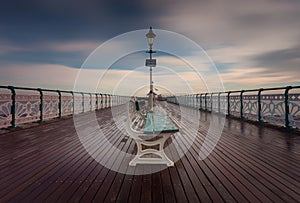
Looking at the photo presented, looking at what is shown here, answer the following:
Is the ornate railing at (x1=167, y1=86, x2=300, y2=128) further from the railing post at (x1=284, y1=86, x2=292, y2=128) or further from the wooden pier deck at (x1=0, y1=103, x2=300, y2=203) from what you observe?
the wooden pier deck at (x1=0, y1=103, x2=300, y2=203)

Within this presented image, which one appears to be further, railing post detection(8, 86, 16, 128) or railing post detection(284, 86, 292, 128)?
railing post detection(8, 86, 16, 128)

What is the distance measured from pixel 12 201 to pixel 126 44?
8.79 metres

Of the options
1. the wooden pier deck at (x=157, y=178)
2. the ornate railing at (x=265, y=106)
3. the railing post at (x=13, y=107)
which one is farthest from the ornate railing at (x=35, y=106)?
the ornate railing at (x=265, y=106)

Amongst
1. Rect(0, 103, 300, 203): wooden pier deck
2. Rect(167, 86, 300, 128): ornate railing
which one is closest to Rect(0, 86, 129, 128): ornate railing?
Rect(0, 103, 300, 203): wooden pier deck

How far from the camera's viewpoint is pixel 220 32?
35.1 feet

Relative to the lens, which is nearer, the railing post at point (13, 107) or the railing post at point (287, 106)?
the railing post at point (287, 106)

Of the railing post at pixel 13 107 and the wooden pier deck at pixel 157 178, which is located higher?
the railing post at pixel 13 107

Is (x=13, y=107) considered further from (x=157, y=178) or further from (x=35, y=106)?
(x=157, y=178)

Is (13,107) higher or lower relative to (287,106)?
lower

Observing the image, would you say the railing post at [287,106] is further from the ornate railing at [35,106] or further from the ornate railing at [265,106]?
the ornate railing at [35,106]

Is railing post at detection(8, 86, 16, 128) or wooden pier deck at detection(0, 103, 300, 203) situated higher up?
railing post at detection(8, 86, 16, 128)

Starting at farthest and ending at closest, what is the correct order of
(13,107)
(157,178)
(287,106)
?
1. (13,107)
2. (287,106)
3. (157,178)

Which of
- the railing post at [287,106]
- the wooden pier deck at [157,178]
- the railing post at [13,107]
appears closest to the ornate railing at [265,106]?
the railing post at [287,106]

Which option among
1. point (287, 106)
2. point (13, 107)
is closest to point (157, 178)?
point (287, 106)
